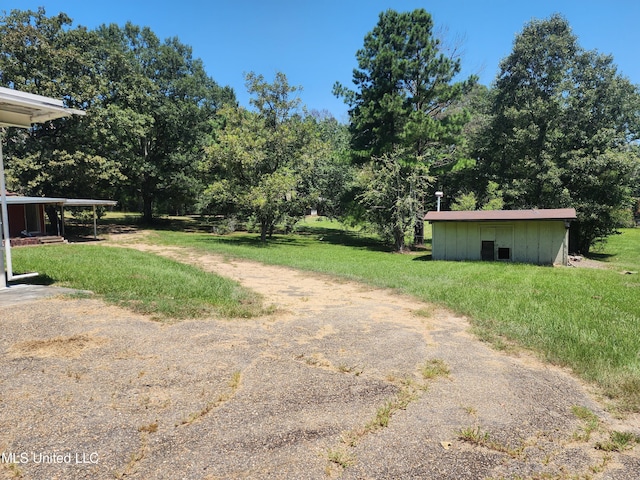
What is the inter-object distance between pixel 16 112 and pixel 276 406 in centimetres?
671

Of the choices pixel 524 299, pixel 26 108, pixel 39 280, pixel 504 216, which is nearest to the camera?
pixel 26 108

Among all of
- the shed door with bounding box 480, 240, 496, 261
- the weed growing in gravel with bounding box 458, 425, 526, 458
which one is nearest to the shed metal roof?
the shed door with bounding box 480, 240, 496, 261

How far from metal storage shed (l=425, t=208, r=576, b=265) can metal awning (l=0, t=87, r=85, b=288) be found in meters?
13.9

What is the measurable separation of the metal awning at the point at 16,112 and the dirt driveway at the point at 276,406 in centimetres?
173

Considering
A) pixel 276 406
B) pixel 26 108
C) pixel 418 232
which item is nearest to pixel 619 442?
pixel 276 406

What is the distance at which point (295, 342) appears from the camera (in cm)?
475

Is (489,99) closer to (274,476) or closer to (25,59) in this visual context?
(25,59)

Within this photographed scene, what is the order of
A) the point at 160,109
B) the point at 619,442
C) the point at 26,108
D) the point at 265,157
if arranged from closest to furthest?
the point at 619,442, the point at 26,108, the point at 265,157, the point at 160,109

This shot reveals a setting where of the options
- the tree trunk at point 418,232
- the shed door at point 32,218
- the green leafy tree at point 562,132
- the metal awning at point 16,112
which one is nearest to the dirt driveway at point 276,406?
the metal awning at point 16,112

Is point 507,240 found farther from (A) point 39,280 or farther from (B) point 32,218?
(B) point 32,218

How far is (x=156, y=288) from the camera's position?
7320mm

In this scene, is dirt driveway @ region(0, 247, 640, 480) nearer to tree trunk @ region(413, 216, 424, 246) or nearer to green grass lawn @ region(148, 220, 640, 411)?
green grass lawn @ region(148, 220, 640, 411)

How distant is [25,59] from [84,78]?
2730 mm

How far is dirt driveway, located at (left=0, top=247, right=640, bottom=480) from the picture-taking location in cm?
244
